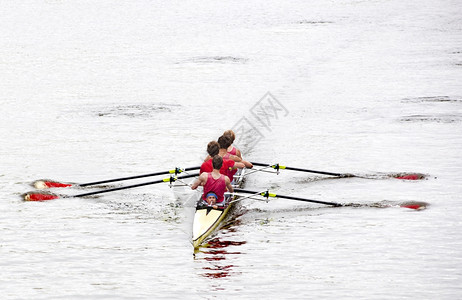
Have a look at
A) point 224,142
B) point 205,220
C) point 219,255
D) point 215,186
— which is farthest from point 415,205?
point 219,255

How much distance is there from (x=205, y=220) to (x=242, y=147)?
12636mm

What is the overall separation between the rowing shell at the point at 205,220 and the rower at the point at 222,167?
118 cm

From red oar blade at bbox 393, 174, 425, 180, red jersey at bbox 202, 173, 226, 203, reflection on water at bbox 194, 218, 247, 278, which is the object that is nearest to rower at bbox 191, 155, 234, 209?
red jersey at bbox 202, 173, 226, 203

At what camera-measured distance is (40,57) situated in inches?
2314

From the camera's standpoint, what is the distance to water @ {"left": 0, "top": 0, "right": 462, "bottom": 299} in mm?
19344

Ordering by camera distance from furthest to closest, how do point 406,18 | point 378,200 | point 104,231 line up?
point 406,18, point 378,200, point 104,231

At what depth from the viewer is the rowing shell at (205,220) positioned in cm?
2073

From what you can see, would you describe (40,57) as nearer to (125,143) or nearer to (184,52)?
(184,52)

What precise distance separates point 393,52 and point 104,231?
1680 inches

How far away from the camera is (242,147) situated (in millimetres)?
33750

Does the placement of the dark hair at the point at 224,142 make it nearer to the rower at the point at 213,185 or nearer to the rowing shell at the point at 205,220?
the rower at the point at 213,185

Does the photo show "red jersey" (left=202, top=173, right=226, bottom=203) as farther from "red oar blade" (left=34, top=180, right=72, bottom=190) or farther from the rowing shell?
"red oar blade" (left=34, top=180, right=72, bottom=190)

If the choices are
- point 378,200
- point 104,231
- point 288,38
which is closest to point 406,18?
point 288,38

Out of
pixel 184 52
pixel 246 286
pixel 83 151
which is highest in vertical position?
pixel 184 52
